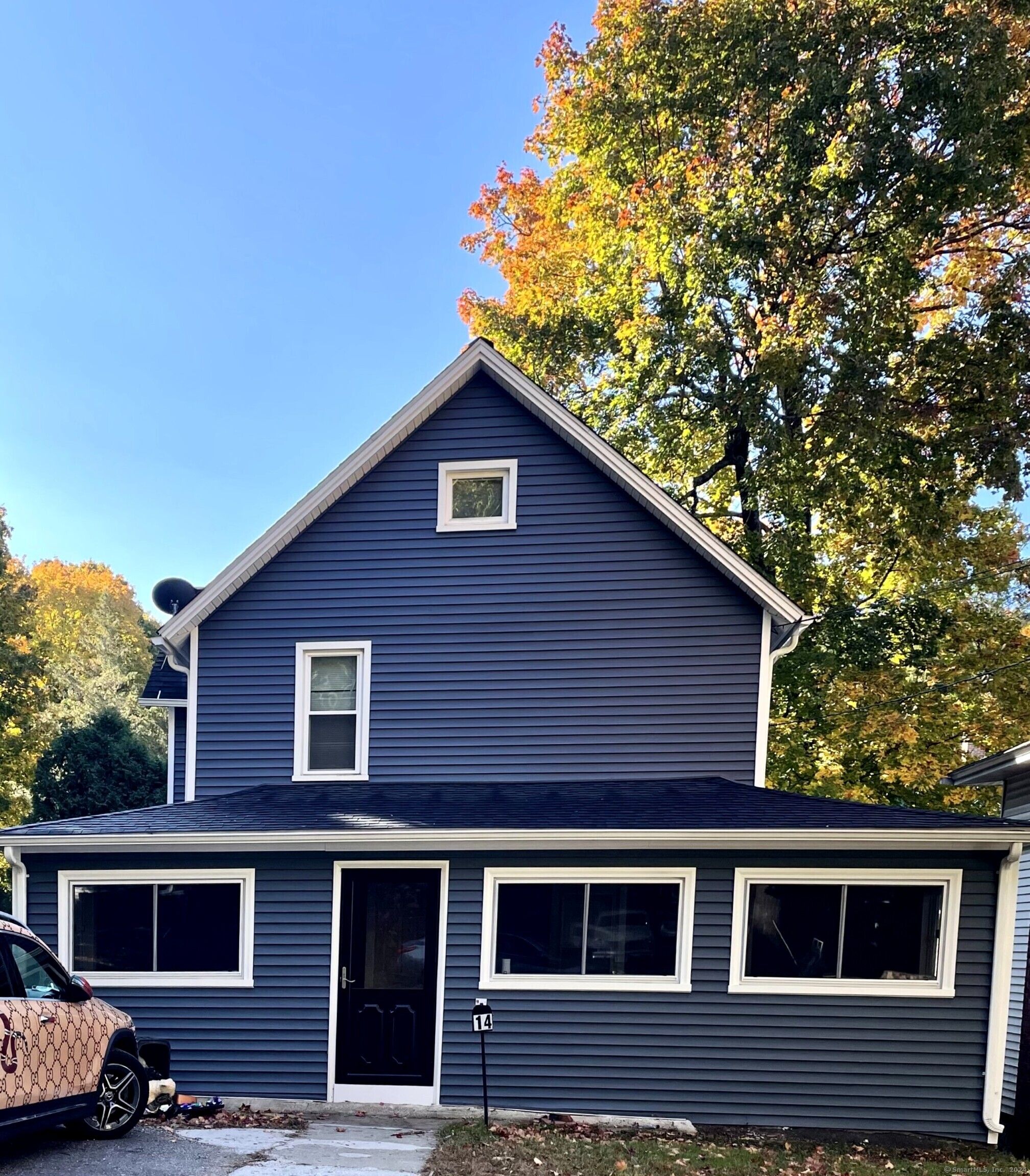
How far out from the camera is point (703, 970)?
23.4 feet

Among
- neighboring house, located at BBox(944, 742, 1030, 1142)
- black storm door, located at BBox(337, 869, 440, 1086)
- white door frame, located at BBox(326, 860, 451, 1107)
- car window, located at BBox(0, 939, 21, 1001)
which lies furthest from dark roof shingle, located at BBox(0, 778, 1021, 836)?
car window, located at BBox(0, 939, 21, 1001)

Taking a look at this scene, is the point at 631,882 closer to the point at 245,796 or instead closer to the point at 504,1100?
the point at 504,1100

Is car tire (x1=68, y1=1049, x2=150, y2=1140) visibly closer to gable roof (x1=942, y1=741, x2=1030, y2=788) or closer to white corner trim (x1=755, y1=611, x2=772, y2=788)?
white corner trim (x1=755, y1=611, x2=772, y2=788)

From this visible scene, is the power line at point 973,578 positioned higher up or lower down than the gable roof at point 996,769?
higher up

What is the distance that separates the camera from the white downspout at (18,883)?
733 cm

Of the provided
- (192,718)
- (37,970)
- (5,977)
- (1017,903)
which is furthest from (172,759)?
(1017,903)

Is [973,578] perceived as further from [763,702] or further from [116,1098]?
[116,1098]

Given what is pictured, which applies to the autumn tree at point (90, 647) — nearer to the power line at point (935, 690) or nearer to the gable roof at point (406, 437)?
the gable roof at point (406, 437)

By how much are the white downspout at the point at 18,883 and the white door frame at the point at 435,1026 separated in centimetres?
315

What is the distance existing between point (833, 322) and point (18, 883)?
1392 centimetres

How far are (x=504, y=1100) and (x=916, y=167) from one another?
13969 millimetres

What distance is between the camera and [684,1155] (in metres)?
6.02

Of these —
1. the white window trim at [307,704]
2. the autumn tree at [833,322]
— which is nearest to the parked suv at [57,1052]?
the white window trim at [307,704]

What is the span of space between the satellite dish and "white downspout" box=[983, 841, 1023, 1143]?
438 inches
